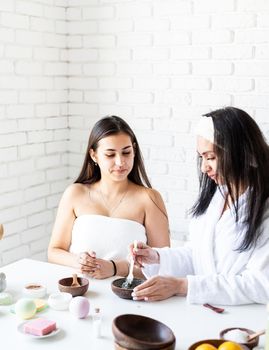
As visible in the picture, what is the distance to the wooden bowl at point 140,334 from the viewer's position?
1.14 metres

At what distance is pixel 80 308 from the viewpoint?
55.4 inches

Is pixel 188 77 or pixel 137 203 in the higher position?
pixel 188 77

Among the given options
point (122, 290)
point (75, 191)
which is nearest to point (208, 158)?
point (122, 290)

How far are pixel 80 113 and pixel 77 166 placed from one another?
30 cm

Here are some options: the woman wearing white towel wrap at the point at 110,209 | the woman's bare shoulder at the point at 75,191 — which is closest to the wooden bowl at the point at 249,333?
the woman wearing white towel wrap at the point at 110,209

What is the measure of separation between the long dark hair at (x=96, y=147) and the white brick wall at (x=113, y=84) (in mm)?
568

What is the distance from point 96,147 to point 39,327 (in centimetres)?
96

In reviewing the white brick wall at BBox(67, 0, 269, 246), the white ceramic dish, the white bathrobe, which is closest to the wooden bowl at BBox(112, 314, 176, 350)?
the white ceramic dish

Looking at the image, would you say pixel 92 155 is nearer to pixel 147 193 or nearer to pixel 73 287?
pixel 147 193

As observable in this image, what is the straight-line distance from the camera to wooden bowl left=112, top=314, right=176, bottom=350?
1144 mm

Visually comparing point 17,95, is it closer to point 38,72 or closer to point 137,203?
point 38,72

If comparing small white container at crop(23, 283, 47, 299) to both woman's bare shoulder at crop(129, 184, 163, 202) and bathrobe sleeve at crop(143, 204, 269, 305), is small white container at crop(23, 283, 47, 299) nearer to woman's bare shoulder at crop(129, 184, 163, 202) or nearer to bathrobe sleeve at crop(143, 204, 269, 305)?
bathrobe sleeve at crop(143, 204, 269, 305)

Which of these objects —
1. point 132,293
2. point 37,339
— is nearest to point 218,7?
point 132,293

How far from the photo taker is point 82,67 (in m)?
2.99
